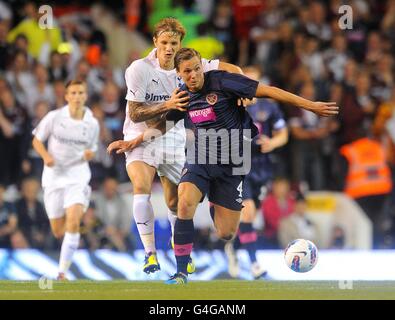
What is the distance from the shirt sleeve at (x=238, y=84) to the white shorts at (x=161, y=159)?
138cm

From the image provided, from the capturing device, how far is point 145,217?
13727 millimetres

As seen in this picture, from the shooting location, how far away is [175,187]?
1393 cm

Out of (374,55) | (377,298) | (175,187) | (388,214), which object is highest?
(374,55)

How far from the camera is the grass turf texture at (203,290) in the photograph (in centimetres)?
1216

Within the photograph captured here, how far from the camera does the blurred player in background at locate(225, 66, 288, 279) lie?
1569 cm

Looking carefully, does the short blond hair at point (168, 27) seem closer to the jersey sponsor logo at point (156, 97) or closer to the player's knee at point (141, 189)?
the jersey sponsor logo at point (156, 97)

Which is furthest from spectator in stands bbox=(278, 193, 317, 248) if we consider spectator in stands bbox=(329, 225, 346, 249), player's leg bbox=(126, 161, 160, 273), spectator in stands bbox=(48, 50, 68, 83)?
player's leg bbox=(126, 161, 160, 273)

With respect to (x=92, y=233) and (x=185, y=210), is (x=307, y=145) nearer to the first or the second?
(x=92, y=233)

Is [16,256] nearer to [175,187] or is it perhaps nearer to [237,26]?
[175,187]

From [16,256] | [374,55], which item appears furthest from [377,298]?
[374,55]

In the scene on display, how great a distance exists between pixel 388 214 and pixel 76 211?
630 centimetres

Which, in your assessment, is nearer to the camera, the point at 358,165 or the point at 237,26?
the point at 358,165

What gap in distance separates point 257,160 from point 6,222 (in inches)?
175

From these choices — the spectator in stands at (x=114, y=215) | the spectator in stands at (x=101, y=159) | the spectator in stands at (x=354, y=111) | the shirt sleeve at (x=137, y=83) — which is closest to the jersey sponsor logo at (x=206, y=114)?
the shirt sleeve at (x=137, y=83)
